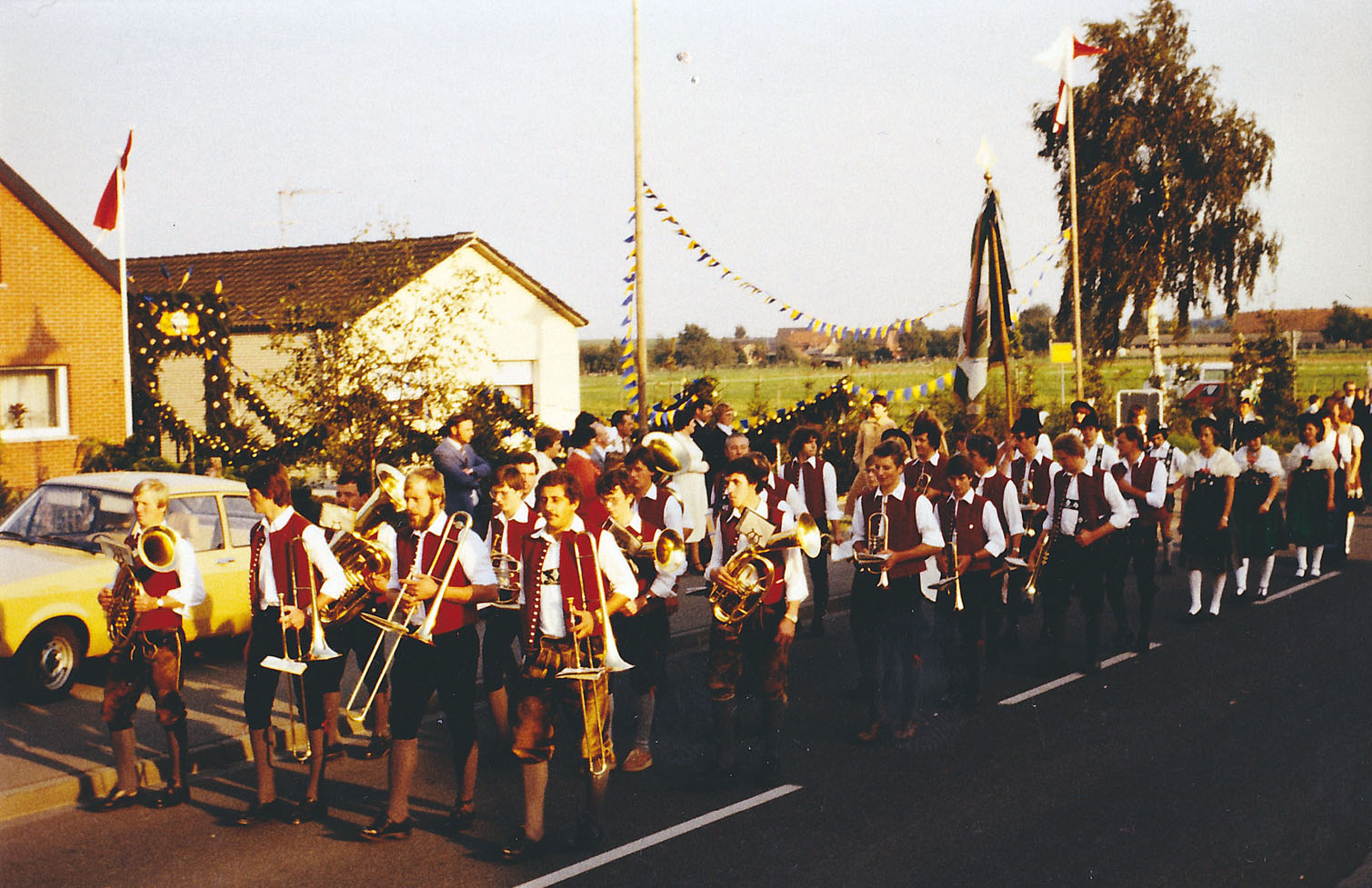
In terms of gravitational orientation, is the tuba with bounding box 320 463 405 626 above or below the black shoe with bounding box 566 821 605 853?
above

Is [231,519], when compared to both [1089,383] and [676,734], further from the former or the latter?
[1089,383]

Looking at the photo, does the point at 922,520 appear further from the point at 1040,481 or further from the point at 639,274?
the point at 639,274

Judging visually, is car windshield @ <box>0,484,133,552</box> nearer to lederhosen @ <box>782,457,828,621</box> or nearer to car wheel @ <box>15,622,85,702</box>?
car wheel @ <box>15,622,85,702</box>

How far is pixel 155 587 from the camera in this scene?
6.70 m

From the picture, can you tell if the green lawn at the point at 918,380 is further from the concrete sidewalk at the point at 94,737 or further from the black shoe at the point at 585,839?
the black shoe at the point at 585,839

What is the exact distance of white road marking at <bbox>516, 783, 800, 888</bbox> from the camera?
19.5 ft

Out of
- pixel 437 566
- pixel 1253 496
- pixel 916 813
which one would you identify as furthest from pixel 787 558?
pixel 1253 496

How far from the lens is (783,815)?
6867 millimetres

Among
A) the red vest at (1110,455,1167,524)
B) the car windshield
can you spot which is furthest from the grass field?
the car windshield

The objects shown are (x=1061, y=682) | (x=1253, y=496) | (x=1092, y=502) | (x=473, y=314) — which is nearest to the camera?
(x=1061, y=682)

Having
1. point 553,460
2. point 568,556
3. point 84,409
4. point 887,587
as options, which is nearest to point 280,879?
point 568,556

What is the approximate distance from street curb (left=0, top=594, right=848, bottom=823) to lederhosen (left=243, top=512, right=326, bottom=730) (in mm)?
1205

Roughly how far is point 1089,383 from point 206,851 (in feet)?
87.1

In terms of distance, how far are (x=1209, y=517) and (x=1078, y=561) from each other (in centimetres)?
305
